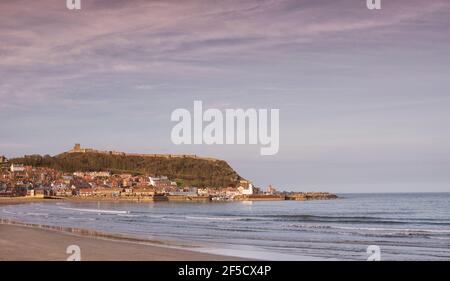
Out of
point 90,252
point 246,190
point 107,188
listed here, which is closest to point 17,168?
point 107,188

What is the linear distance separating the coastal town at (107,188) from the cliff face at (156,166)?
6.75 ft

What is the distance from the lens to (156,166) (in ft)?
500

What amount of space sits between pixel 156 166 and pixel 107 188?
44.1ft

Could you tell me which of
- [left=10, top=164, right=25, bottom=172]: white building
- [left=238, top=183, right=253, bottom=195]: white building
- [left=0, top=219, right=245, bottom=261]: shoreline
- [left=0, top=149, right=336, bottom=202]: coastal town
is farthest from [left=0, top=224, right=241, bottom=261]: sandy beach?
[left=10, top=164, right=25, bottom=172]: white building

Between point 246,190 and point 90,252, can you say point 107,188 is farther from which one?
point 90,252

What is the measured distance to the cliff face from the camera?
484ft

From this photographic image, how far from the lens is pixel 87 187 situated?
15138cm

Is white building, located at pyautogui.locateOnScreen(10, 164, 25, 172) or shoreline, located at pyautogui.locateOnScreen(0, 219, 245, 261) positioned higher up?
white building, located at pyautogui.locateOnScreen(10, 164, 25, 172)

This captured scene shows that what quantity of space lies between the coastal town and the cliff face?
2.06m

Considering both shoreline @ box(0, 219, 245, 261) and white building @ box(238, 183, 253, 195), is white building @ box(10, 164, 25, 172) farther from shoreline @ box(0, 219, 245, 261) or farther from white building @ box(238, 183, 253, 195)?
shoreline @ box(0, 219, 245, 261)

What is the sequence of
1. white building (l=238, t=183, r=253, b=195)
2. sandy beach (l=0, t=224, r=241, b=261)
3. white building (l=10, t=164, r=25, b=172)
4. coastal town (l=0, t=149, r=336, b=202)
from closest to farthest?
1. sandy beach (l=0, t=224, r=241, b=261)
2. coastal town (l=0, t=149, r=336, b=202)
3. white building (l=238, t=183, r=253, b=195)
4. white building (l=10, t=164, r=25, b=172)

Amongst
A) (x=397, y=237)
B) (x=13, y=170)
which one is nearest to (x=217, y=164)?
(x=13, y=170)
